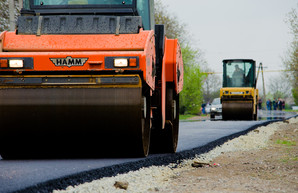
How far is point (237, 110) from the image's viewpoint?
24.6 metres

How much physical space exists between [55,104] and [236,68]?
21.0m

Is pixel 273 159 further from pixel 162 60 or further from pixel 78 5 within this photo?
pixel 78 5

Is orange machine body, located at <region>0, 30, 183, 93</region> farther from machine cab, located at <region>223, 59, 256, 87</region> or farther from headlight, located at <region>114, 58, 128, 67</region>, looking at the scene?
machine cab, located at <region>223, 59, 256, 87</region>

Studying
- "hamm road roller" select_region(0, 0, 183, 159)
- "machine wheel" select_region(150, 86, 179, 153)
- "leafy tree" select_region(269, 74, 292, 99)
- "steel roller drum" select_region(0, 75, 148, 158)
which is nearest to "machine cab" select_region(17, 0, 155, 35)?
"hamm road roller" select_region(0, 0, 183, 159)

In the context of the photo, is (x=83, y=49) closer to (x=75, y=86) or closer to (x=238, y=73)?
(x=75, y=86)

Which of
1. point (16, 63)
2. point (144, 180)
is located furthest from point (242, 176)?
point (16, 63)

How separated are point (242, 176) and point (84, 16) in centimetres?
288

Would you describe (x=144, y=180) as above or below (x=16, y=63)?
below

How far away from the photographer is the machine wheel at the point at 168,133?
27.0 feet

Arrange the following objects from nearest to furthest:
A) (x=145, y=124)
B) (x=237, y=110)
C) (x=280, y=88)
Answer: (x=145, y=124), (x=237, y=110), (x=280, y=88)

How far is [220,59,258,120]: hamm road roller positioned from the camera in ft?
80.4

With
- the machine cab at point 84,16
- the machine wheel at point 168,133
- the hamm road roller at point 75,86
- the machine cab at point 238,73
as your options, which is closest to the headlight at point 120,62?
the hamm road roller at point 75,86

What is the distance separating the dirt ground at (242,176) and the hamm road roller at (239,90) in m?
15.1

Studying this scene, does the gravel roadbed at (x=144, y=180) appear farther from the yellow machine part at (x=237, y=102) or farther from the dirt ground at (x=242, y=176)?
the yellow machine part at (x=237, y=102)
